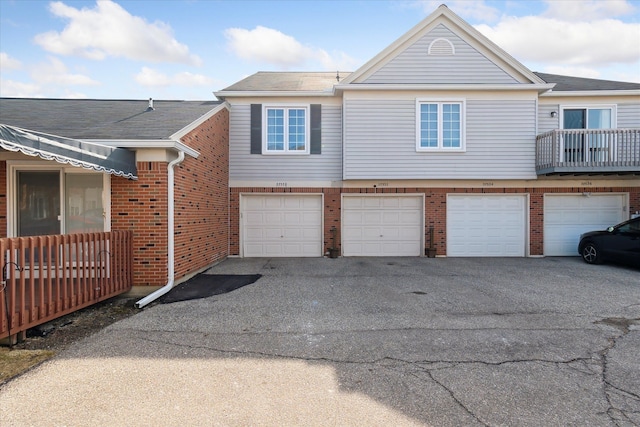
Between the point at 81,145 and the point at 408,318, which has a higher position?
the point at 81,145

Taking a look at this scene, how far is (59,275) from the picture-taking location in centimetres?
504

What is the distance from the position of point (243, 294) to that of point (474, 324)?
4183 mm

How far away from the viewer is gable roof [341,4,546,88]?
36.7ft

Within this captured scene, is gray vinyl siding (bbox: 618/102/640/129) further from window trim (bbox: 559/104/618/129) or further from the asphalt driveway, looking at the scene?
the asphalt driveway

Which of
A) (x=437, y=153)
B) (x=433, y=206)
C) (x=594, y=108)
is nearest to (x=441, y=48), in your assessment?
(x=437, y=153)

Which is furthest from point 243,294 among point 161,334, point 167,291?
point 161,334

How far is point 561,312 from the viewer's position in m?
5.87

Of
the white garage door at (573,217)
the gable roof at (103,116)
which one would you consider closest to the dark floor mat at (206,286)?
the gable roof at (103,116)

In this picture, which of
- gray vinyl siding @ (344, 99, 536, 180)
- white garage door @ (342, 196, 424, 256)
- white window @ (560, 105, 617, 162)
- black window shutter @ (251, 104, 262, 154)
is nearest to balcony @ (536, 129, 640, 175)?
white window @ (560, 105, 617, 162)

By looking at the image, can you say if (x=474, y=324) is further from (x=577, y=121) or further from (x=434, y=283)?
(x=577, y=121)

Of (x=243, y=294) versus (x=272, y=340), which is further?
(x=243, y=294)

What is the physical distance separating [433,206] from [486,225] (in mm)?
1896

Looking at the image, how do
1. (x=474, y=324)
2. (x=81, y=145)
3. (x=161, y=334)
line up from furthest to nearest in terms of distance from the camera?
(x=81, y=145) → (x=474, y=324) → (x=161, y=334)

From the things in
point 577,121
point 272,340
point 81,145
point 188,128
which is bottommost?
point 272,340
